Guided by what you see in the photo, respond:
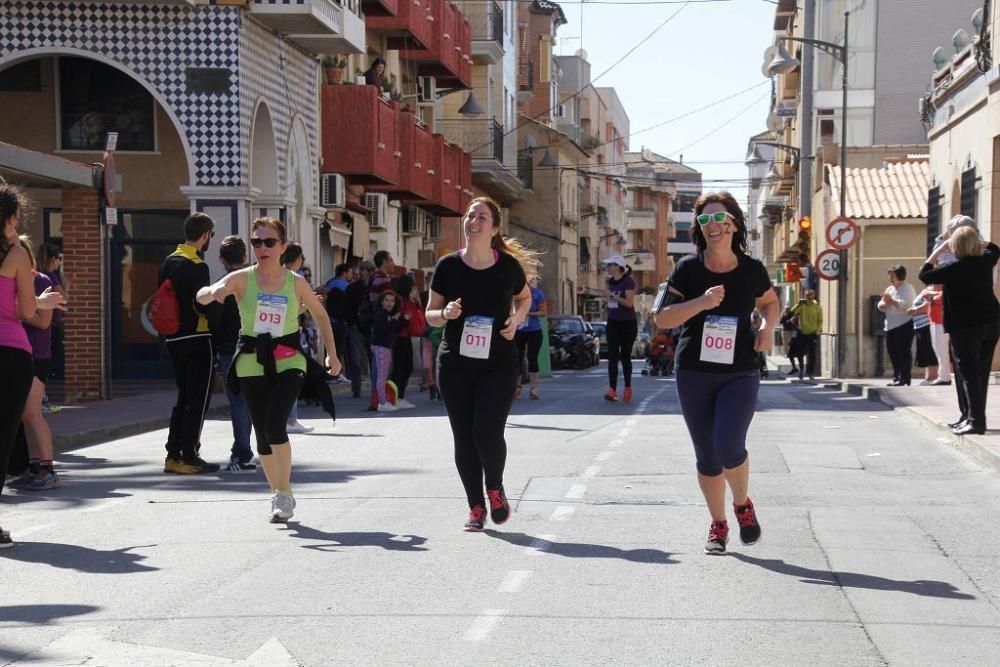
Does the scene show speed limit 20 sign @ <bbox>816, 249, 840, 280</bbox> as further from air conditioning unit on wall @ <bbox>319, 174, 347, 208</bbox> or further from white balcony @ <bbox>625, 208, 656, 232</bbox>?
white balcony @ <bbox>625, 208, 656, 232</bbox>

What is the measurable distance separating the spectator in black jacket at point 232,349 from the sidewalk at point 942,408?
5.60 metres

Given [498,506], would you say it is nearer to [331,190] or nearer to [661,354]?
[331,190]

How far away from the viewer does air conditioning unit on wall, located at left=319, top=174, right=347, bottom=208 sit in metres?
31.6

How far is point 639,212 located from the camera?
130875mm

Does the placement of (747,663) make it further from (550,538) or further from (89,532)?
(89,532)

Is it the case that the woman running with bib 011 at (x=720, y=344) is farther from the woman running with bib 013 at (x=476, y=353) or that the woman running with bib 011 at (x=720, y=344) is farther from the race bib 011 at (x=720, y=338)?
the woman running with bib 013 at (x=476, y=353)

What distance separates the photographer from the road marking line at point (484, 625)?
6405mm

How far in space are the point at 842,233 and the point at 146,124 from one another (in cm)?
1227

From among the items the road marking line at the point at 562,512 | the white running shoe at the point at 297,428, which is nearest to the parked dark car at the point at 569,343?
the white running shoe at the point at 297,428

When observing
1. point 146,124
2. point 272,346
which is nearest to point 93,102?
point 146,124

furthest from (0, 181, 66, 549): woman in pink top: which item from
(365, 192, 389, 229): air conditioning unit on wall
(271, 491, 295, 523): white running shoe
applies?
(365, 192, 389, 229): air conditioning unit on wall

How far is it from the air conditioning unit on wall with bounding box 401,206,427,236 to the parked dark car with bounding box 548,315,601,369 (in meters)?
4.25

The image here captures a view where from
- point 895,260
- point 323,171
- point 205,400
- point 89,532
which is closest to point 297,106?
point 323,171

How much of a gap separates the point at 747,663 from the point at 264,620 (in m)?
1.95
